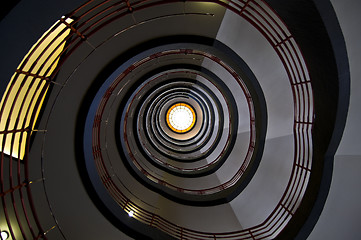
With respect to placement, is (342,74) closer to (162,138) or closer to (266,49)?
(266,49)

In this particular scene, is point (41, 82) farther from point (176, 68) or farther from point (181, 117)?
point (181, 117)

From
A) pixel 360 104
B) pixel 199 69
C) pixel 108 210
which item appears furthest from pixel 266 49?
pixel 108 210

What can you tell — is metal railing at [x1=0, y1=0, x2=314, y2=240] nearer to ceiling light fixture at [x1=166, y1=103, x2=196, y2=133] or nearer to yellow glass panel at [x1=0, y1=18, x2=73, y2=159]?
yellow glass panel at [x1=0, y1=18, x2=73, y2=159]

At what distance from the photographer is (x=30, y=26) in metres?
2.42

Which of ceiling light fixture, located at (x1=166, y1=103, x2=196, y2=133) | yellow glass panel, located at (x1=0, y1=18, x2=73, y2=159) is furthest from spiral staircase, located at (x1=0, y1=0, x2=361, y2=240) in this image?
ceiling light fixture, located at (x1=166, y1=103, x2=196, y2=133)

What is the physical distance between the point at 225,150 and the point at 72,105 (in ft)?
22.5

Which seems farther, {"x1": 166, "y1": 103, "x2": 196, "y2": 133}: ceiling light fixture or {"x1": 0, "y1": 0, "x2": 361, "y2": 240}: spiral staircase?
{"x1": 166, "y1": 103, "x2": 196, "y2": 133}: ceiling light fixture

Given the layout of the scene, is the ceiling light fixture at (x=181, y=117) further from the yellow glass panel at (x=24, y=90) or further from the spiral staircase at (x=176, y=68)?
the yellow glass panel at (x=24, y=90)

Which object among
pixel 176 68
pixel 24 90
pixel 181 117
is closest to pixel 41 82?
pixel 24 90

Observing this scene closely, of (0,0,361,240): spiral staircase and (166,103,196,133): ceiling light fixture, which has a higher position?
(166,103,196,133): ceiling light fixture

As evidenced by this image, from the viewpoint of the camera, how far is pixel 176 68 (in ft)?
28.1

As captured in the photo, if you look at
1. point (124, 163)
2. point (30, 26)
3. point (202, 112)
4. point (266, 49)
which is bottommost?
point (124, 163)

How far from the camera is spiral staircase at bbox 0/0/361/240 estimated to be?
3.29 meters

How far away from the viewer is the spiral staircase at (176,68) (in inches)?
130
